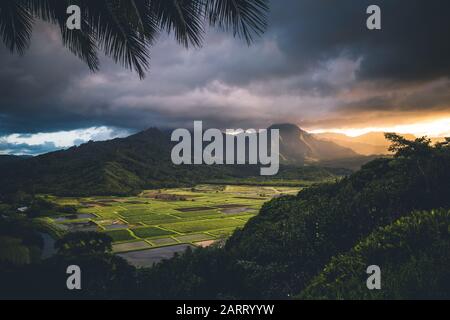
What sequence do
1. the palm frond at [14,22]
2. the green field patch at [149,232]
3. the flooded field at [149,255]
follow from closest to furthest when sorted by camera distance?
the palm frond at [14,22] → the flooded field at [149,255] → the green field patch at [149,232]

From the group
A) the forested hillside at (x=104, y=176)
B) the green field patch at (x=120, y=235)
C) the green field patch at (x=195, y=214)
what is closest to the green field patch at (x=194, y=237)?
the green field patch at (x=120, y=235)

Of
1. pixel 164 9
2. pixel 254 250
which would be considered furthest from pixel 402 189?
pixel 164 9

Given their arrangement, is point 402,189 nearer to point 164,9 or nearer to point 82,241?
point 164,9

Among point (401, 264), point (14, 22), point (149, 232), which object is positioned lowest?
point (149, 232)

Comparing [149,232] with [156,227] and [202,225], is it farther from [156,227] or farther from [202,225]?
[202,225]

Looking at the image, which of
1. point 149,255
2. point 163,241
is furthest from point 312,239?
point 163,241

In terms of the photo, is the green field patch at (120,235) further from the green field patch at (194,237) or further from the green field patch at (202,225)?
the green field patch at (202,225)
